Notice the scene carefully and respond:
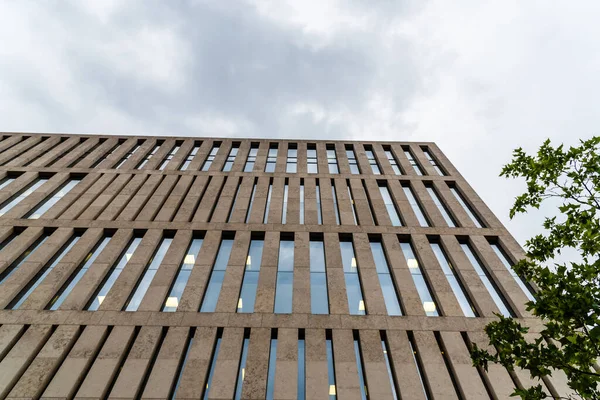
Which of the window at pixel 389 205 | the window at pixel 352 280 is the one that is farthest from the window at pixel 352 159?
the window at pixel 352 280

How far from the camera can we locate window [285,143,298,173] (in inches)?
1059

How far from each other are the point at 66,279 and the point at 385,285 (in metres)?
16.5

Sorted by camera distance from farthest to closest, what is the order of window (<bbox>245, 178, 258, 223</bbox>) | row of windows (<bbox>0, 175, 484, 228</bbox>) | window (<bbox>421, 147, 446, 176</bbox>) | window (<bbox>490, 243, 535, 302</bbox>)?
1. window (<bbox>421, 147, 446, 176</bbox>)
2. row of windows (<bbox>0, 175, 484, 228</bbox>)
3. window (<bbox>245, 178, 258, 223</bbox>)
4. window (<bbox>490, 243, 535, 302</bbox>)

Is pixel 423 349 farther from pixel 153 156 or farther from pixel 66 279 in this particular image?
pixel 153 156

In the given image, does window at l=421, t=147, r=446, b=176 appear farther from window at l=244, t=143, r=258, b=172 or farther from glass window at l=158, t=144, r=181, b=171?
glass window at l=158, t=144, r=181, b=171

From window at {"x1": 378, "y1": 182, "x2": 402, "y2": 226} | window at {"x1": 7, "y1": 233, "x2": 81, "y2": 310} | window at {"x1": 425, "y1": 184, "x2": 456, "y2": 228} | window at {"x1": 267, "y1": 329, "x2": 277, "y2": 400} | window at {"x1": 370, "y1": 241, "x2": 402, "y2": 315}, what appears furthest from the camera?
window at {"x1": 425, "y1": 184, "x2": 456, "y2": 228}

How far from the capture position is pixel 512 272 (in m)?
18.1

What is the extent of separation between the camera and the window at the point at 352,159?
2716 cm

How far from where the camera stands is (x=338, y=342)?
1423cm

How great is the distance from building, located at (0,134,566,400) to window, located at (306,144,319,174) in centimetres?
33

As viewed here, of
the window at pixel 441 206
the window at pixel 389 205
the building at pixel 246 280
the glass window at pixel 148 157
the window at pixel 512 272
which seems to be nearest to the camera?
the building at pixel 246 280

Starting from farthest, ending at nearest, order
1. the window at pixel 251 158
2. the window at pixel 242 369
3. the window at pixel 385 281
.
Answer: the window at pixel 251 158
the window at pixel 385 281
the window at pixel 242 369

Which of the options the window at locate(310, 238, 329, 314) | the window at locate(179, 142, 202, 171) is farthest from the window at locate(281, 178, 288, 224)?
the window at locate(179, 142, 202, 171)

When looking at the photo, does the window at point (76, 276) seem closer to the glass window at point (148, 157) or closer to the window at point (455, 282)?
the glass window at point (148, 157)
